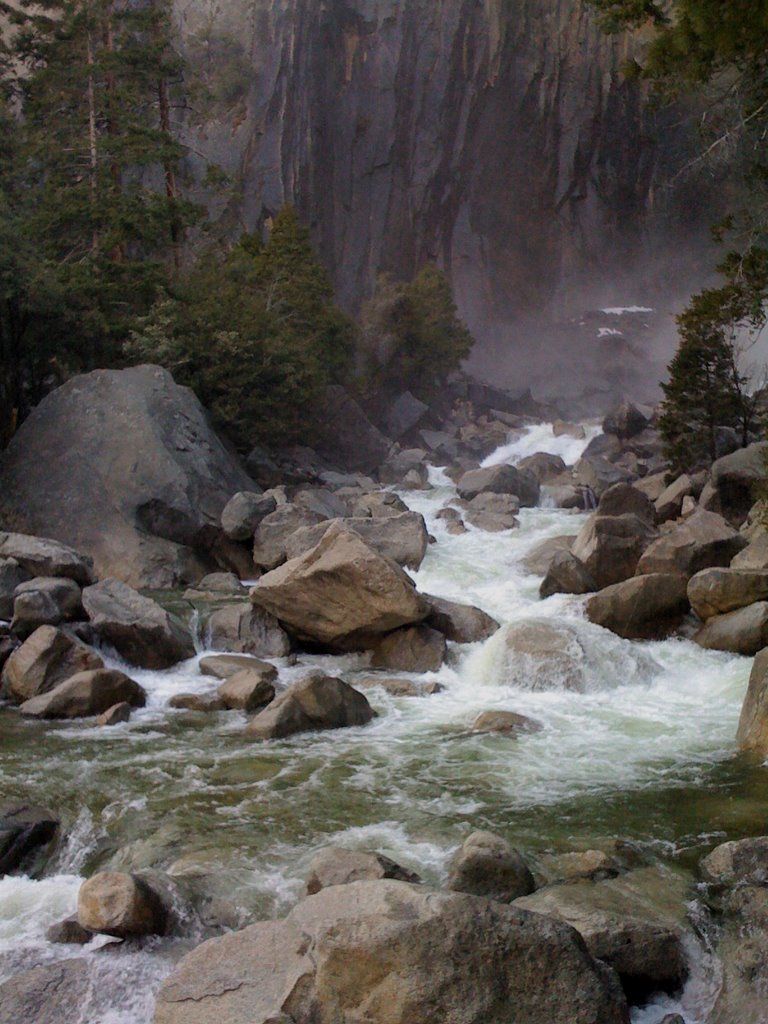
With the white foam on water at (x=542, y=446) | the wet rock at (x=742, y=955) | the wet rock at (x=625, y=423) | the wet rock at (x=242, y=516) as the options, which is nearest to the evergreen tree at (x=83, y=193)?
the wet rock at (x=242, y=516)

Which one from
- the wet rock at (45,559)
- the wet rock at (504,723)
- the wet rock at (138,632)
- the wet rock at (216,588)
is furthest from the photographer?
the wet rock at (216,588)

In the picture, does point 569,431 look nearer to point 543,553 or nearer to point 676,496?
point 676,496

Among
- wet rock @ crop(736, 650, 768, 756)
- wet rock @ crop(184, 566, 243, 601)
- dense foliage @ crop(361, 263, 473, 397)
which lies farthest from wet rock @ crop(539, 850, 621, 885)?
dense foliage @ crop(361, 263, 473, 397)

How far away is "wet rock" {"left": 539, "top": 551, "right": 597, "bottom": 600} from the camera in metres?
15.9

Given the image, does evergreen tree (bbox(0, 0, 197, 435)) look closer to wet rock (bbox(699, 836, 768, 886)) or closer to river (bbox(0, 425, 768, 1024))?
river (bbox(0, 425, 768, 1024))

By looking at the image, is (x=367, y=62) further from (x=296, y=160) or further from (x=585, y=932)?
(x=585, y=932)

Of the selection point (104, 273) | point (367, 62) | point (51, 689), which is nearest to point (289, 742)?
point (51, 689)

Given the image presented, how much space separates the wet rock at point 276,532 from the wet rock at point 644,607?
580 centimetres

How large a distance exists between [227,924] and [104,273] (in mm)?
21817

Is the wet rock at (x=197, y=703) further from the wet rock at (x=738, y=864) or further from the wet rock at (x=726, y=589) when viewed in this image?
the wet rock at (x=726, y=589)

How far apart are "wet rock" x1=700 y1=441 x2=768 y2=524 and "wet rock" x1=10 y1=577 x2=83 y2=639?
11.6m

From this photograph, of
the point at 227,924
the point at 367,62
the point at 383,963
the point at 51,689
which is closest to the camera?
the point at 383,963

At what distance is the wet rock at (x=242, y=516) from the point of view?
18.5 meters

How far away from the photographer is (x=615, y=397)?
53344mm
